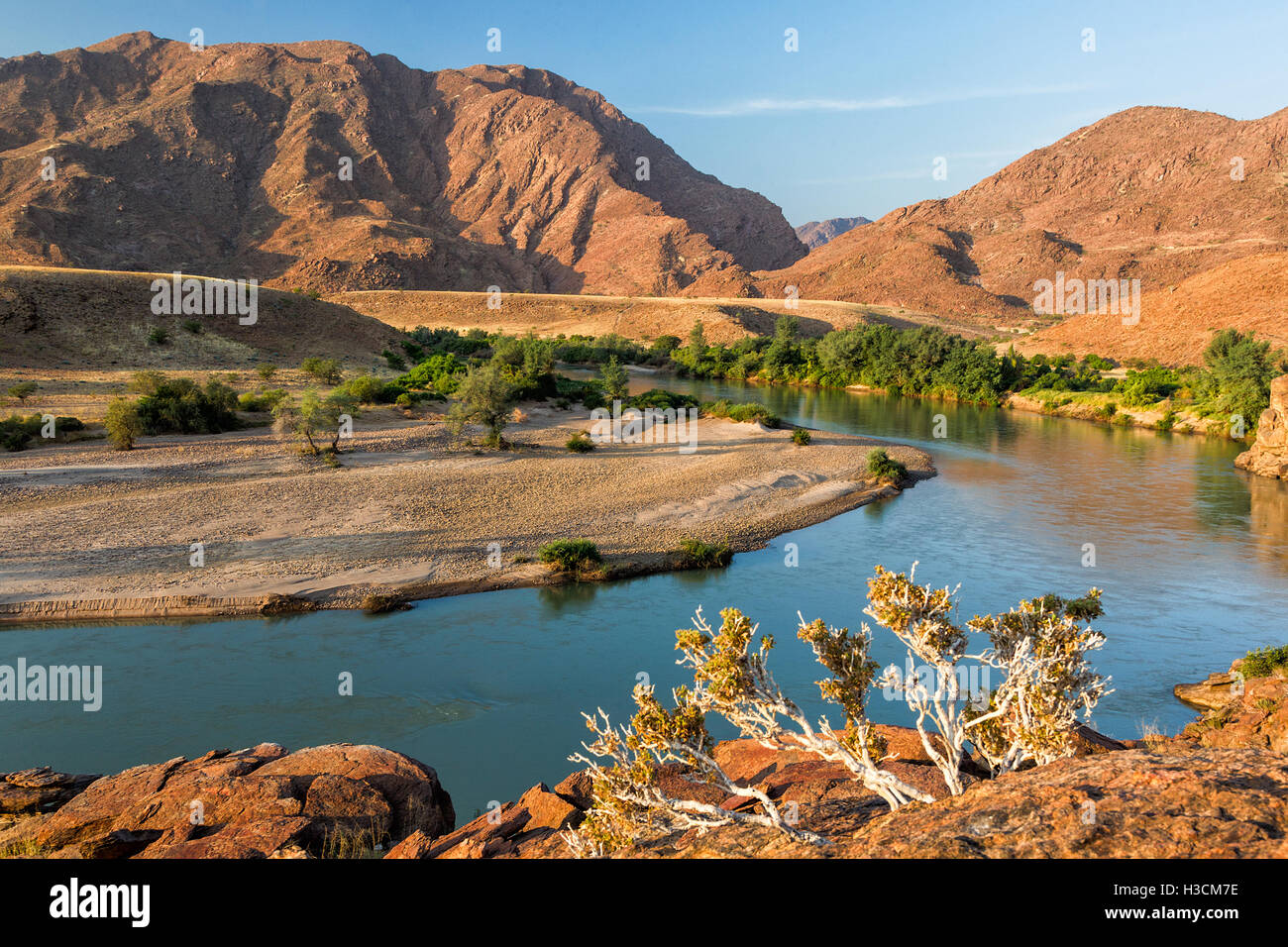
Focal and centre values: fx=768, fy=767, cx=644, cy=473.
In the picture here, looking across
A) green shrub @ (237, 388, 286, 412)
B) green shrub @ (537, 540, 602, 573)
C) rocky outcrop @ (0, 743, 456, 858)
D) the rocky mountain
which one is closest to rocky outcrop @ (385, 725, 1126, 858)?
rocky outcrop @ (0, 743, 456, 858)

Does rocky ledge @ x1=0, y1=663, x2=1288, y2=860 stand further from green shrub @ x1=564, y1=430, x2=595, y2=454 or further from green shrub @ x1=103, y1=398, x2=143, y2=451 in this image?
green shrub @ x1=564, y1=430, x2=595, y2=454

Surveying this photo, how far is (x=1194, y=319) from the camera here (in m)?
61.3

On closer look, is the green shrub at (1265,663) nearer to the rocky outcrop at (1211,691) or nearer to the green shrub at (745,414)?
the rocky outcrop at (1211,691)

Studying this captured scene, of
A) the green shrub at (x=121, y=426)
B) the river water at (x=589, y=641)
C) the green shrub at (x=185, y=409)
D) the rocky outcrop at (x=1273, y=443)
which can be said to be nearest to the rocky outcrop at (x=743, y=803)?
the river water at (x=589, y=641)

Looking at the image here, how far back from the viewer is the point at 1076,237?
12512 centimetres

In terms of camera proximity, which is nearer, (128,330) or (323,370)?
(323,370)

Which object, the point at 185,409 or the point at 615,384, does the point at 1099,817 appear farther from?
the point at 615,384

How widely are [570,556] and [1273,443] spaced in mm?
32289

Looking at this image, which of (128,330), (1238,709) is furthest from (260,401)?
(1238,709)

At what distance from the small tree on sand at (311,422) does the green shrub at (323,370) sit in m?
12.6

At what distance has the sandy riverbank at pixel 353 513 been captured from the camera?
15961 mm

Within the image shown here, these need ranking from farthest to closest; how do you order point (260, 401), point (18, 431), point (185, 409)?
point (260, 401) < point (185, 409) < point (18, 431)

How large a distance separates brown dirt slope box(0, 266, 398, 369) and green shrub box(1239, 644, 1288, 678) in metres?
42.8
